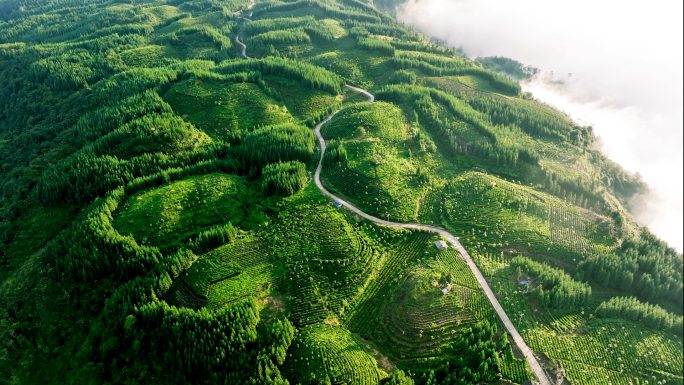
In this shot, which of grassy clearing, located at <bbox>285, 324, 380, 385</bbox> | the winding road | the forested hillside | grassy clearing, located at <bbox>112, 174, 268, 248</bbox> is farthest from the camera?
grassy clearing, located at <bbox>112, 174, 268, 248</bbox>

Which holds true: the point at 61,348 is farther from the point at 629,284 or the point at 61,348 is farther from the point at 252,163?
the point at 629,284

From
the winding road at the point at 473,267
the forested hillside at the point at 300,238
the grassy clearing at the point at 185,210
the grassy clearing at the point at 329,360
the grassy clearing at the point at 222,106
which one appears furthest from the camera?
the grassy clearing at the point at 222,106

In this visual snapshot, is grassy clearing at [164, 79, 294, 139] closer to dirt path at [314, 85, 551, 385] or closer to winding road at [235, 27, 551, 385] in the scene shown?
winding road at [235, 27, 551, 385]

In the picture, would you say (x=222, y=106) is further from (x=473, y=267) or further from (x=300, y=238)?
(x=473, y=267)

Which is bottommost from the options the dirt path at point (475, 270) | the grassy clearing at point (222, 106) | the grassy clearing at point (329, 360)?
the grassy clearing at point (329, 360)

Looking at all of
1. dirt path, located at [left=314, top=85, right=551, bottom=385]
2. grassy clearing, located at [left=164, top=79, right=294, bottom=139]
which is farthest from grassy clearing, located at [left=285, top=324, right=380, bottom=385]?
grassy clearing, located at [left=164, top=79, right=294, bottom=139]

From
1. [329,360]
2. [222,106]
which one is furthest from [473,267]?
[222,106]

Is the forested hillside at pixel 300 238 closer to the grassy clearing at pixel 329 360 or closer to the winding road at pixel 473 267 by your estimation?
the grassy clearing at pixel 329 360

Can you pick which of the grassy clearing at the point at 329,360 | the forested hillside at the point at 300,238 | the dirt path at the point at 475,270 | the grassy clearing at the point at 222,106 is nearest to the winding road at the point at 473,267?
the dirt path at the point at 475,270
